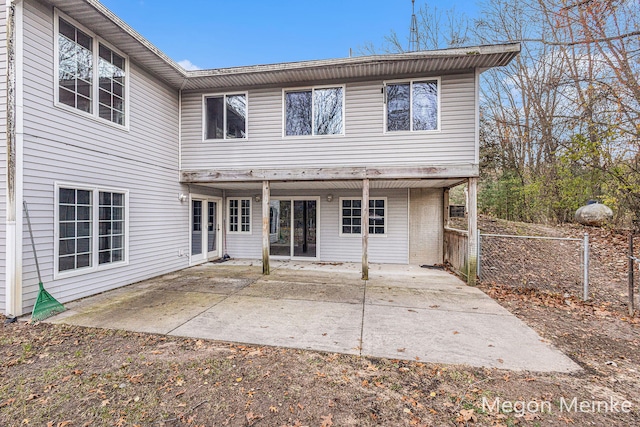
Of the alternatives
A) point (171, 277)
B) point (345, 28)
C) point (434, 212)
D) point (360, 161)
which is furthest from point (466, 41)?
point (171, 277)

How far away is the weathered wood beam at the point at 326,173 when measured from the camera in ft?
21.5

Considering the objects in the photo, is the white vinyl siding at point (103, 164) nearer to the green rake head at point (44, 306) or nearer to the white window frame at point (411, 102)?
the green rake head at point (44, 306)

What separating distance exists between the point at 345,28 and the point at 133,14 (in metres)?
9.27

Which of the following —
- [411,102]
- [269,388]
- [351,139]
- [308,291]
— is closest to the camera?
[269,388]

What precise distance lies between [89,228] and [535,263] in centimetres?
1035

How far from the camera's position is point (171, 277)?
7000mm

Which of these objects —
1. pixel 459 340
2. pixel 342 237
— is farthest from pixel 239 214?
pixel 459 340

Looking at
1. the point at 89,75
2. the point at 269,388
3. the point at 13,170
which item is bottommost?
the point at 269,388

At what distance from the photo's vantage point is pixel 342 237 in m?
9.26

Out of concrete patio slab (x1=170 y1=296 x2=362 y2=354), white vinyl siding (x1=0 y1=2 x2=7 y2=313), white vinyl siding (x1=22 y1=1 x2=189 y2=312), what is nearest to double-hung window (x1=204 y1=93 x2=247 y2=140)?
white vinyl siding (x1=22 y1=1 x2=189 y2=312)

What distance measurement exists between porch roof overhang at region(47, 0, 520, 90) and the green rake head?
461 centimetres

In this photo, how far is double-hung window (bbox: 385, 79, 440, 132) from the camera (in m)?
6.85

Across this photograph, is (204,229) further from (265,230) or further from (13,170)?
(13,170)

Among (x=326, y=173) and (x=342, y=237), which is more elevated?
(x=326, y=173)
